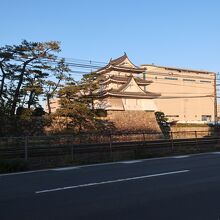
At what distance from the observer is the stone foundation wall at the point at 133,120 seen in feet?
143

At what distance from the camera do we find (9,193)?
8430 mm

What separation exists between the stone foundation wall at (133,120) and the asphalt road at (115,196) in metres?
32.3

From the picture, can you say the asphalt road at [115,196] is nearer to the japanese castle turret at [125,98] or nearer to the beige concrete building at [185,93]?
the japanese castle turret at [125,98]

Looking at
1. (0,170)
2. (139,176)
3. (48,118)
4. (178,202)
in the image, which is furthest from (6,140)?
(48,118)

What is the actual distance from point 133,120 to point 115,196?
38637 mm

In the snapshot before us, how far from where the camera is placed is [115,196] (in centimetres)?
771

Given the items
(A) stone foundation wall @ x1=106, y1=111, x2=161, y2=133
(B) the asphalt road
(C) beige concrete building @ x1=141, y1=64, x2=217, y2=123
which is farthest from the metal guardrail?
(C) beige concrete building @ x1=141, y1=64, x2=217, y2=123

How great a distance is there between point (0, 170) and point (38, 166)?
195cm

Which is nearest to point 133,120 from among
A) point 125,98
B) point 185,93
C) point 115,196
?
point 125,98

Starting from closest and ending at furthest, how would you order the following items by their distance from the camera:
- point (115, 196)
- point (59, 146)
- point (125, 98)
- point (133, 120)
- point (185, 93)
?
point (115, 196) < point (59, 146) < point (133, 120) < point (125, 98) < point (185, 93)

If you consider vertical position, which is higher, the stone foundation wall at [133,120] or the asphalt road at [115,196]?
the stone foundation wall at [133,120]

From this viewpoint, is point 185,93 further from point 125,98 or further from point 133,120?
point 133,120

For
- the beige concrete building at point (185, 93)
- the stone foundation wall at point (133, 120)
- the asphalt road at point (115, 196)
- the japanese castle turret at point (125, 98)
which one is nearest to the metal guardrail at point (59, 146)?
the asphalt road at point (115, 196)

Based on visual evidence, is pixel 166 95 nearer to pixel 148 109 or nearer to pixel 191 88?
pixel 191 88
